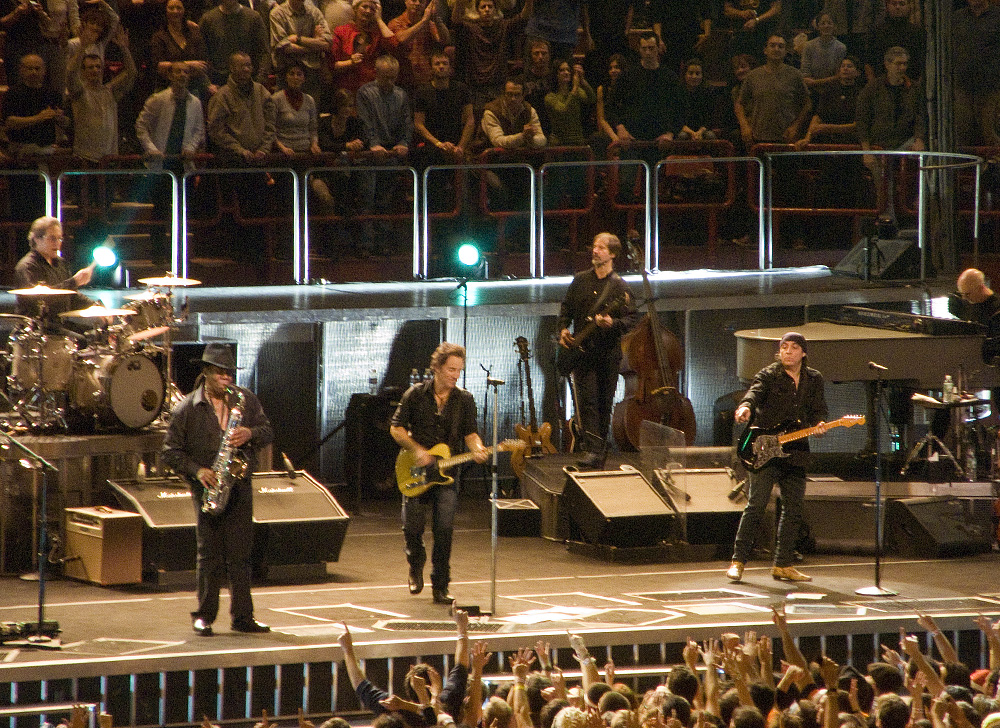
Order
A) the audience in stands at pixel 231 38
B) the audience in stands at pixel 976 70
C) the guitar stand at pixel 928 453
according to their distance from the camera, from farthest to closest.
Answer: the audience in stands at pixel 976 70, the audience in stands at pixel 231 38, the guitar stand at pixel 928 453

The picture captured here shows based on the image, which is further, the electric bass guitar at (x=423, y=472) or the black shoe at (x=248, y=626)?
the electric bass guitar at (x=423, y=472)

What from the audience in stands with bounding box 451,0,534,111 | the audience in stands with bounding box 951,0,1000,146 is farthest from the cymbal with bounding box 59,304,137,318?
the audience in stands with bounding box 951,0,1000,146

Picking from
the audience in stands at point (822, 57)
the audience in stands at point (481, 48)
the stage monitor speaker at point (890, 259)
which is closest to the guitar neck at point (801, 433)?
the stage monitor speaker at point (890, 259)

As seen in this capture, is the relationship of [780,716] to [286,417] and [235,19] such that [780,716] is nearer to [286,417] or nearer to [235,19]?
A: [286,417]

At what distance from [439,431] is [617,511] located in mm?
1829

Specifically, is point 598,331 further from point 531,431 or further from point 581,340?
point 531,431

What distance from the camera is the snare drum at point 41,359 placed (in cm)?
1091

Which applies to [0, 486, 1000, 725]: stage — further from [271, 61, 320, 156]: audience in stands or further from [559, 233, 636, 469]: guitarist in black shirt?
[271, 61, 320, 156]: audience in stands

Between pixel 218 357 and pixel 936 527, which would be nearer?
pixel 218 357

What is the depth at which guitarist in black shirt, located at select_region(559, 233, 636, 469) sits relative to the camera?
12.2 metres

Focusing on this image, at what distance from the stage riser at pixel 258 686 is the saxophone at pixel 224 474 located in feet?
3.07

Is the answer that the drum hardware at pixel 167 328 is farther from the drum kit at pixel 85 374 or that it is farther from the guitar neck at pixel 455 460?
the guitar neck at pixel 455 460

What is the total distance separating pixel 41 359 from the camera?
10906 millimetres

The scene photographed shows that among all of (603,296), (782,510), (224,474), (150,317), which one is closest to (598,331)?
(603,296)
